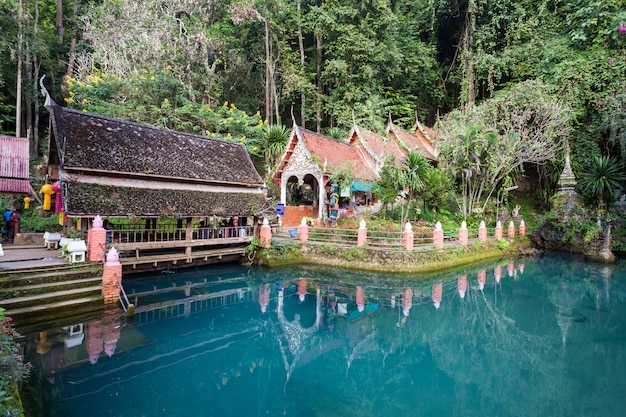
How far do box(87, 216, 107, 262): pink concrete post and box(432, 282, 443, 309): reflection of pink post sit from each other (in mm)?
8893

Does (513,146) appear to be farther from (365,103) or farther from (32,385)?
(32,385)

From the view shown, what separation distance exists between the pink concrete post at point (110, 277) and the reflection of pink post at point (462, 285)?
9.60m

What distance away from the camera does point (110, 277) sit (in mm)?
8383

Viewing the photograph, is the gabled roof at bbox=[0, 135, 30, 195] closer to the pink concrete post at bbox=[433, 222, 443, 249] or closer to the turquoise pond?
the turquoise pond

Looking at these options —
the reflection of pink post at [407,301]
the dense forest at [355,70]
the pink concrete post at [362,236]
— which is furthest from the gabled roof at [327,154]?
the reflection of pink post at [407,301]

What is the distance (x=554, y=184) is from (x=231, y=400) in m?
23.3

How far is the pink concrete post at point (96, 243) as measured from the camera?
871 centimetres

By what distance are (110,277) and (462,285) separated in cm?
1059

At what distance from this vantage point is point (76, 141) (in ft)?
34.2

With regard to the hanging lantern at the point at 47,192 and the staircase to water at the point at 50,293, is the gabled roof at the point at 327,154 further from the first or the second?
the staircase to water at the point at 50,293

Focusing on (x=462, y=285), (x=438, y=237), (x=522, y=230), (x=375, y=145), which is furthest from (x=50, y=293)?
(x=522, y=230)

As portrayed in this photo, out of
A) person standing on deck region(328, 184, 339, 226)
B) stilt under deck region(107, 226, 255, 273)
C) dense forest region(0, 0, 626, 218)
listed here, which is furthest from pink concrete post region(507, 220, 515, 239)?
stilt under deck region(107, 226, 255, 273)

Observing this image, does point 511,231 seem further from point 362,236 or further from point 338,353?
point 338,353

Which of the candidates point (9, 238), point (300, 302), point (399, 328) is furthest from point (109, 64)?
point (399, 328)
